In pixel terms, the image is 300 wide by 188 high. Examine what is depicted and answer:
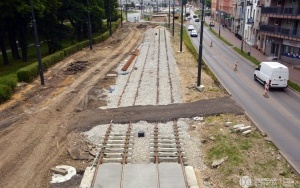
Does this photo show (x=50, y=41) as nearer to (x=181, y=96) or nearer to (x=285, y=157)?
(x=181, y=96)

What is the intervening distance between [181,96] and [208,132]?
25.3 ft

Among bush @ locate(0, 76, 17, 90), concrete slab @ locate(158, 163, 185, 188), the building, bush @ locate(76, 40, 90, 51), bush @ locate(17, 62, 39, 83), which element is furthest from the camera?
bush @ locate(76, 40, 90, 51)

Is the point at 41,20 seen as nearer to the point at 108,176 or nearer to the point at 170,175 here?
the point at 108,176

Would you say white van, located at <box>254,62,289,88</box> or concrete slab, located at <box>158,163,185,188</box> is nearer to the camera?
concrete slab, located at <box>158,163,185,188</box>

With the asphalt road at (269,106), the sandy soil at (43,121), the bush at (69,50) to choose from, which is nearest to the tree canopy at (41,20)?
the bush at (69,50)

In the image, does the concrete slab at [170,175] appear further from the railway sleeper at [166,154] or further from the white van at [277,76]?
the white van at [277,76]

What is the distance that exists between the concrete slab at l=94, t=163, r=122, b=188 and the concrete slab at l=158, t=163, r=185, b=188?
1837 millimetres

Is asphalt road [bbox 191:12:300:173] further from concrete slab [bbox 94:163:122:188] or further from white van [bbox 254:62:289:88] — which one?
concrete slab [bbox 94:163:122:188]

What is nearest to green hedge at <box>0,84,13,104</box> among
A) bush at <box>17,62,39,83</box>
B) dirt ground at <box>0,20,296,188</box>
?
dirt ground at <box>0,20,296,188</box>

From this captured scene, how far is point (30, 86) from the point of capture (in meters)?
28.5

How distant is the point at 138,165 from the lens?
1416 centimetres

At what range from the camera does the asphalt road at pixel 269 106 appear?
17281 millimetres

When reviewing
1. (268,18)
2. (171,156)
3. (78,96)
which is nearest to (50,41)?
(78,96)

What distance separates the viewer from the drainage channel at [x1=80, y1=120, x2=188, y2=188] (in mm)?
12750
